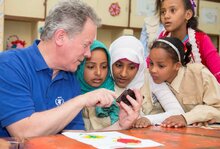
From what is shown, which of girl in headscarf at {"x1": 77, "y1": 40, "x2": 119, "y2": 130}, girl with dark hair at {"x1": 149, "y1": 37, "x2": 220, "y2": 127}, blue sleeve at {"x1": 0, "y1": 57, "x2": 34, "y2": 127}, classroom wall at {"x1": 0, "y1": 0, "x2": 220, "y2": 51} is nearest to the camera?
blue sleeve at {"x1": 0, "y1": 57, "x2": 34, "y2": 127}


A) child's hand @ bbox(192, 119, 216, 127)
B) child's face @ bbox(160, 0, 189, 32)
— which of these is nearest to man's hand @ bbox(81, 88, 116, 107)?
child's hand @ bbox(192, 119, 216, 127)

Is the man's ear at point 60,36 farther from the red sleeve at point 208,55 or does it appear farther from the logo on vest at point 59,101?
the red sleeve at point 208,55

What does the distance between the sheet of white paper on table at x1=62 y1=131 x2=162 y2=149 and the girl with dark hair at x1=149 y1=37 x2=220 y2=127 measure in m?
0.62

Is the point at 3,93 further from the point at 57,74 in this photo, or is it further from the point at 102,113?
the point at 102,113

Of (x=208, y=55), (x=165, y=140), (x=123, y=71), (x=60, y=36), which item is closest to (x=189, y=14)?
(x=208, y=55)

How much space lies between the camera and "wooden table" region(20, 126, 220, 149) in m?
1.02

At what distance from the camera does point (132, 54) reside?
198 cm

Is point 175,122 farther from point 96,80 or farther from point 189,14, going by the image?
point 189,14

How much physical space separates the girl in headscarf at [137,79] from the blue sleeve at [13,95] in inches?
27.1

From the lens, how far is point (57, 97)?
5.12ft

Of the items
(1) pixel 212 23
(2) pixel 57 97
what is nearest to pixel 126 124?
(2) pixel 57 97

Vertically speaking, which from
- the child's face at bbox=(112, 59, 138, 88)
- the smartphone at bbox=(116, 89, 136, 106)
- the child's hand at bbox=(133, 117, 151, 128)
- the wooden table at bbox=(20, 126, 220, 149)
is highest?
the child's face at bbox=(112, 59, 138, 88)

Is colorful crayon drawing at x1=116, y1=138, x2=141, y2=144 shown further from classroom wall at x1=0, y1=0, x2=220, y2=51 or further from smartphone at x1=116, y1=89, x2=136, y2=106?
classroom wall at x1=0, y1=0, x2=220, y2=51

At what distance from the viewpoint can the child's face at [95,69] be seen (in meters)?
1.88
